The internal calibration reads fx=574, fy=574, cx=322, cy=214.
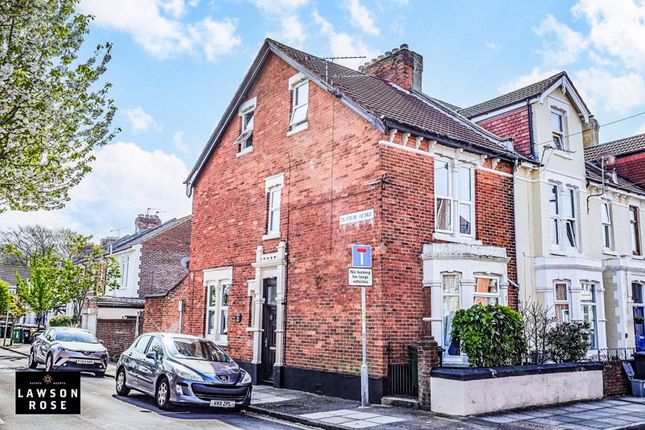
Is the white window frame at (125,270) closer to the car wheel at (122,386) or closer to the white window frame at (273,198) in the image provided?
the white window frame at (273,198)

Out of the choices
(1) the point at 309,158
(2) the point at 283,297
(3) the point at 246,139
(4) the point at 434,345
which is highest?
(3) the point at 246,139

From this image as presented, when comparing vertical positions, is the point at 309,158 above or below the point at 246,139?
below

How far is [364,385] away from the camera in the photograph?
1249 cm

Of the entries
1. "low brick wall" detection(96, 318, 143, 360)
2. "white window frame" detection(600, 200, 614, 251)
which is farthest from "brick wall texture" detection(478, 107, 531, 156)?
"low brick wall" detection(96, 318, 143, 360)

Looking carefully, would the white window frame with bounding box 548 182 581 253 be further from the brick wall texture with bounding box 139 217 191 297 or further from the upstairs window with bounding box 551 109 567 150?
the brick wall texture with bounding box 139 217 191 297

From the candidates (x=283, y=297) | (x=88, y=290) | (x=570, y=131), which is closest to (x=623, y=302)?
(x=570, y=131)

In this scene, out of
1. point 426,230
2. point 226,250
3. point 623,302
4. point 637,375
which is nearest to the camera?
point 426,230

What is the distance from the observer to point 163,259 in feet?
116

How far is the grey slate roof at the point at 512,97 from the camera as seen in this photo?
17688 mm

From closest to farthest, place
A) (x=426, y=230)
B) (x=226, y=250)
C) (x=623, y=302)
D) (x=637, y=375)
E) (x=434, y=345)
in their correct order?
(x=434, y=345)
(x=426, y=230)
(x=637, y=375)
(x=623, y=302)
(x=226, y=250)

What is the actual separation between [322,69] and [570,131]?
8.18 metres

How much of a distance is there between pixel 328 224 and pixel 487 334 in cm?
513

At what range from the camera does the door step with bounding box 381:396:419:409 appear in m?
12.0

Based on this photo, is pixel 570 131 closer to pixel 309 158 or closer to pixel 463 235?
pixel 463 235
